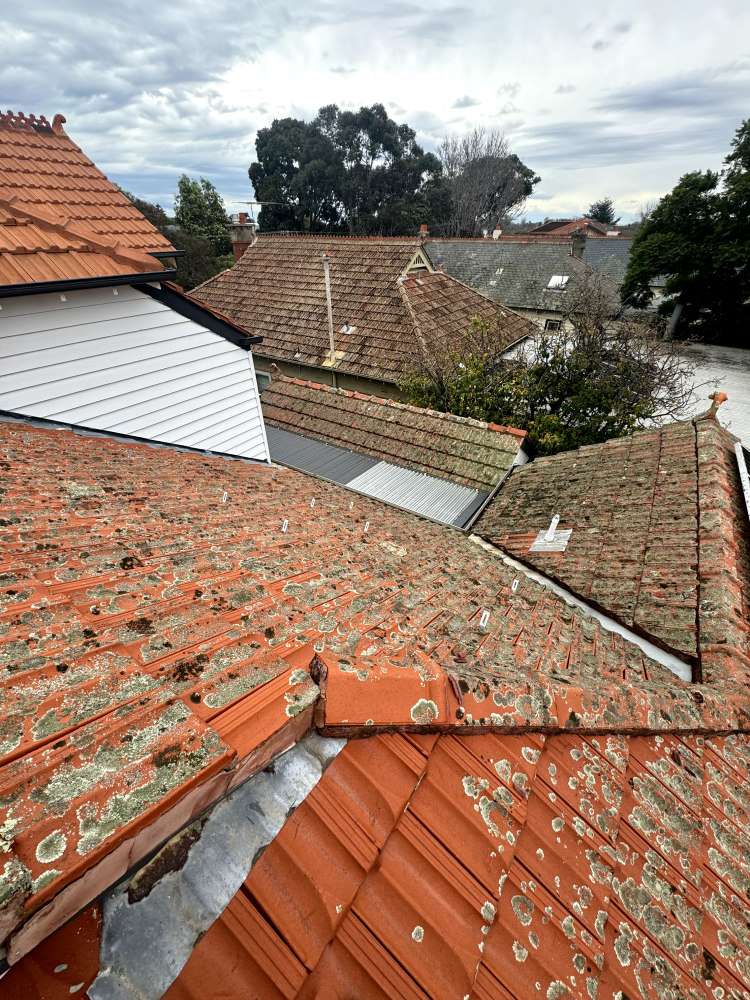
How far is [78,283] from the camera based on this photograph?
463cm

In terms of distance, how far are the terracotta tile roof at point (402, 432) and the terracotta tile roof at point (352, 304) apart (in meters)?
3.04

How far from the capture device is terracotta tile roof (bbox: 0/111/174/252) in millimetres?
5156

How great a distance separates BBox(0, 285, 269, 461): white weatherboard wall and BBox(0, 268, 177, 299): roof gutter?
13.5 inches

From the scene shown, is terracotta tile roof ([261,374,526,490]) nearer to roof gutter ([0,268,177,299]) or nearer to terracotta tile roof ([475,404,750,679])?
terracotta tile roof ([475,404,750,679])

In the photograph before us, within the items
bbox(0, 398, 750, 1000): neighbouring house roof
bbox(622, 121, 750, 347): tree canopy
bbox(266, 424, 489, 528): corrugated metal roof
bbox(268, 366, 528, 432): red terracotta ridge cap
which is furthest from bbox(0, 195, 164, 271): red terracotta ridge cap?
bbox(622, 121, 750, 347): tree canopy

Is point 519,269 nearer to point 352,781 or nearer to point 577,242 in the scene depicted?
point 577,242

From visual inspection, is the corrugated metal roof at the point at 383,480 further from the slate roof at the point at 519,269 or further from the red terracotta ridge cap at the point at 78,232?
the slate roof at the point at 519,269

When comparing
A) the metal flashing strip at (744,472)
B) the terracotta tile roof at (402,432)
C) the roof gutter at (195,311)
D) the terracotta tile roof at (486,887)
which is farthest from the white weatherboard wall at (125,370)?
the metal flashing strip at (744,472)


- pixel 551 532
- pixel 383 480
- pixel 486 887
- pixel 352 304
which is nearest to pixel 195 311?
pixel 383 480

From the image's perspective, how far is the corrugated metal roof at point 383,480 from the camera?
7465 millimetres

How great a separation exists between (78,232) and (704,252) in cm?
2691

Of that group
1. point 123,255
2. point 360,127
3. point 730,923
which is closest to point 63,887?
point 730,923

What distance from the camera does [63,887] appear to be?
100cm

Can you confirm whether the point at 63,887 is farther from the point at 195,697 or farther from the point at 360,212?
the point at 360,212
